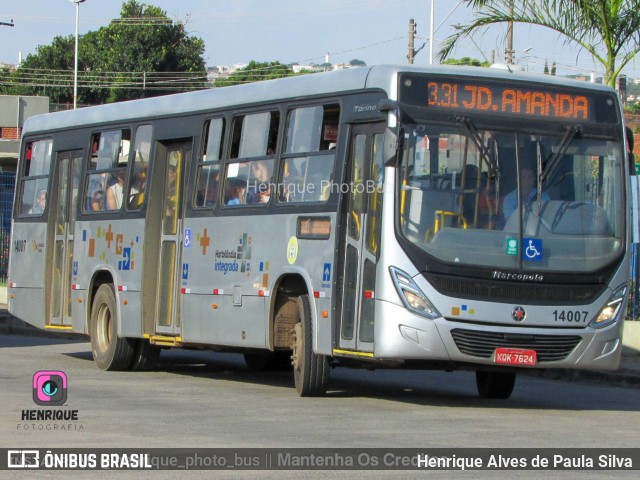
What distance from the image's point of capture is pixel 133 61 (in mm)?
79875

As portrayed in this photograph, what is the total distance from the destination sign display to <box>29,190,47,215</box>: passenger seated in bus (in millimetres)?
8104

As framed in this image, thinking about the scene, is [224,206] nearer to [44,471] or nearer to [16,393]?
[16,393]

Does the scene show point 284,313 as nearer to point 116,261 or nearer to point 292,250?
point 292,250

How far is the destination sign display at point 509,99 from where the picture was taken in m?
12.7

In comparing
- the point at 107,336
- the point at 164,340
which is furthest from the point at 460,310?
the point at 107,336

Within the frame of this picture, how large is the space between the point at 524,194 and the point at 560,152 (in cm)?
61

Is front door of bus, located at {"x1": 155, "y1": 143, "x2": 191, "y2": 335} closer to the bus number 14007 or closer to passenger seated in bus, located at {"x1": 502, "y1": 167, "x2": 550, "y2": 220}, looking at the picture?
passenger seated in bus, located at {"x1": 502, "y1": 167, "x2": 550, "y2": 220}

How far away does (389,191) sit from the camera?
490 inches

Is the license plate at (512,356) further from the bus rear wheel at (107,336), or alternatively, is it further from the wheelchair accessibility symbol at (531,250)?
the bus rear wheel at (107,336)

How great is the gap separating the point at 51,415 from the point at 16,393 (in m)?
1.76

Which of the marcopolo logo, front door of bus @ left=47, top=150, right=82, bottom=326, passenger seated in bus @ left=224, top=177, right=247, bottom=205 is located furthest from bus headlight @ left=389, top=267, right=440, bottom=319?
front door of bus @ left=47, top=150, right=82, bottom=326

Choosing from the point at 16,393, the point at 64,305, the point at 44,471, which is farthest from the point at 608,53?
the point at 44,471

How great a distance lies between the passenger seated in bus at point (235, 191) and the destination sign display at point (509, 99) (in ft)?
9.94

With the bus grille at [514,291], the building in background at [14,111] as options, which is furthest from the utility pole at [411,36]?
the bus grille at [514,291]
